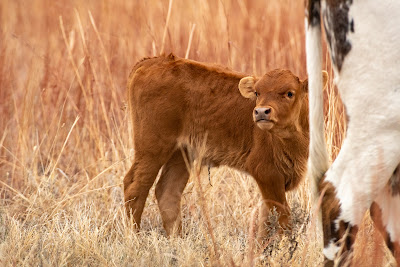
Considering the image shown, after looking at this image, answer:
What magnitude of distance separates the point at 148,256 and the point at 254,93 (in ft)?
3.82

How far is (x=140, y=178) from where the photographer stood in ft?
16.7

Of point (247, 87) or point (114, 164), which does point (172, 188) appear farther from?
point (247, 87)

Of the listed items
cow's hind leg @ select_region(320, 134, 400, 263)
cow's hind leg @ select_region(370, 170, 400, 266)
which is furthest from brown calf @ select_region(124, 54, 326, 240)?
cow's hind leg @ select_region(320, 134, 400, 263)

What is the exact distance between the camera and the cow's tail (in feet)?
12.2

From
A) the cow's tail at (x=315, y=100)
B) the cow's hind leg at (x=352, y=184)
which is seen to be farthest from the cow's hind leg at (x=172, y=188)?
the cow's hind leg at (x=352, y=184)

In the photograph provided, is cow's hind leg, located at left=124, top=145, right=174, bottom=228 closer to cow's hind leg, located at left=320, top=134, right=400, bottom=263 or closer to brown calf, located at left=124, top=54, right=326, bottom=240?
brown calf, located at left=124, top=54, right=326, bottom=240

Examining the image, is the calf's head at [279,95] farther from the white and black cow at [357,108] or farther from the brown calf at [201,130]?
the white and black cow at [357,108]

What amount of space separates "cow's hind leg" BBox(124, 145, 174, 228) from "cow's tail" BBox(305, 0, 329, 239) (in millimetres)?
1502

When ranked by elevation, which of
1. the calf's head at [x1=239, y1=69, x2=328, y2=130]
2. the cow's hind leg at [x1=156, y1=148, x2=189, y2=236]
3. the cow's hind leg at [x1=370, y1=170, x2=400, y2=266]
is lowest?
the cow's hind leg at [x1=156, y1=148, x2=189, y2=236]

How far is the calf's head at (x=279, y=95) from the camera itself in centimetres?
437

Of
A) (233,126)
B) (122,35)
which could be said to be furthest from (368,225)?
(122,35)

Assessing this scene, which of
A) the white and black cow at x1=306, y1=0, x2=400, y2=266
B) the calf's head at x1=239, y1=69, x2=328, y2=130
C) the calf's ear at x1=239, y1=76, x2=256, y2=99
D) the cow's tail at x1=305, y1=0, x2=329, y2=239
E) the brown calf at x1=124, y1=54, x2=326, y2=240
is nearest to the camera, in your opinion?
the white and black cow at x1=306, y1=0, x2=400, y2=266

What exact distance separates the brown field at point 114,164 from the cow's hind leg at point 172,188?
121mm

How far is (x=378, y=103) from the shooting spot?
3.30 meters
